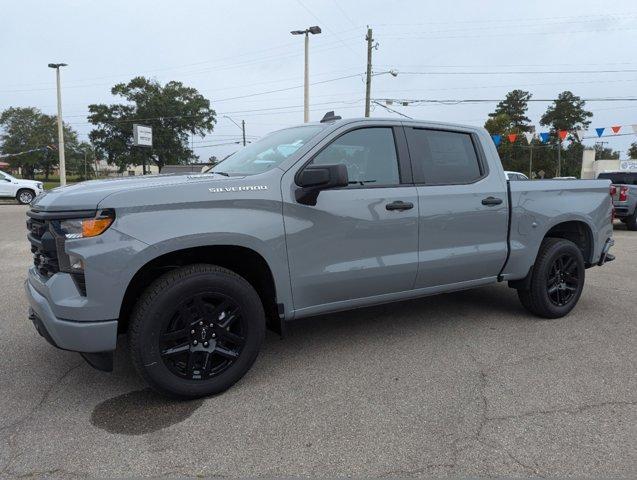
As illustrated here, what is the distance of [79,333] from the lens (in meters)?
2.81

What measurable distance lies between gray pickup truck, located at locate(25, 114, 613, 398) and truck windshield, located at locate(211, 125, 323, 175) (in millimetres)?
20

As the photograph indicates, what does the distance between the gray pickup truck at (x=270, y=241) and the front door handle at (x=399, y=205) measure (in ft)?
0.04

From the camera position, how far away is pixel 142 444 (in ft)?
8.80

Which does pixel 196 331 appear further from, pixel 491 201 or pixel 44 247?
pixel 491 201

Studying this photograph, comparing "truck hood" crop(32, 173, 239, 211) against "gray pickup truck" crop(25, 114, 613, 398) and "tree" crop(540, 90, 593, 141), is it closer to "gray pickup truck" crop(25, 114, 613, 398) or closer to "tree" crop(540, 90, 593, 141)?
"gray pickup truck" crop(25, 114, 613, 398)

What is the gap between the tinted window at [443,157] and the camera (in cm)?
404

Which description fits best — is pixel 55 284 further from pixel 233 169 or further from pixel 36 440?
pixel 233 169

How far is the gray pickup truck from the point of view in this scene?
2.85 metres

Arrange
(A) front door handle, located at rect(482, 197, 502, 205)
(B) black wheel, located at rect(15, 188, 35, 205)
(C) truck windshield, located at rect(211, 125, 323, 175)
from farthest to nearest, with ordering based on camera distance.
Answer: (B) black wheel, located at rect(15, 188, 35, 205), (A) front door handle, located at rect(482, 197, 502, 205), (C) truck windshield, located at rect(211, 125, 323, 175)

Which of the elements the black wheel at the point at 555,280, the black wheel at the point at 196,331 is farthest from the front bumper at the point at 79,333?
the black wheel at the point at 555,280

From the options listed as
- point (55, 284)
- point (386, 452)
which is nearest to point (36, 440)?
point (55, 284)

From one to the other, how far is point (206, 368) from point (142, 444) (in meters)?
0.62

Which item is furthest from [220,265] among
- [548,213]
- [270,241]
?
[548,213]

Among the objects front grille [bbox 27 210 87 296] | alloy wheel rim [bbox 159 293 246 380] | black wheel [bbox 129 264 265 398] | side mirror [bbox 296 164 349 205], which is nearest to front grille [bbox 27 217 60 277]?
front grille [bbox 27 210 87 296]
